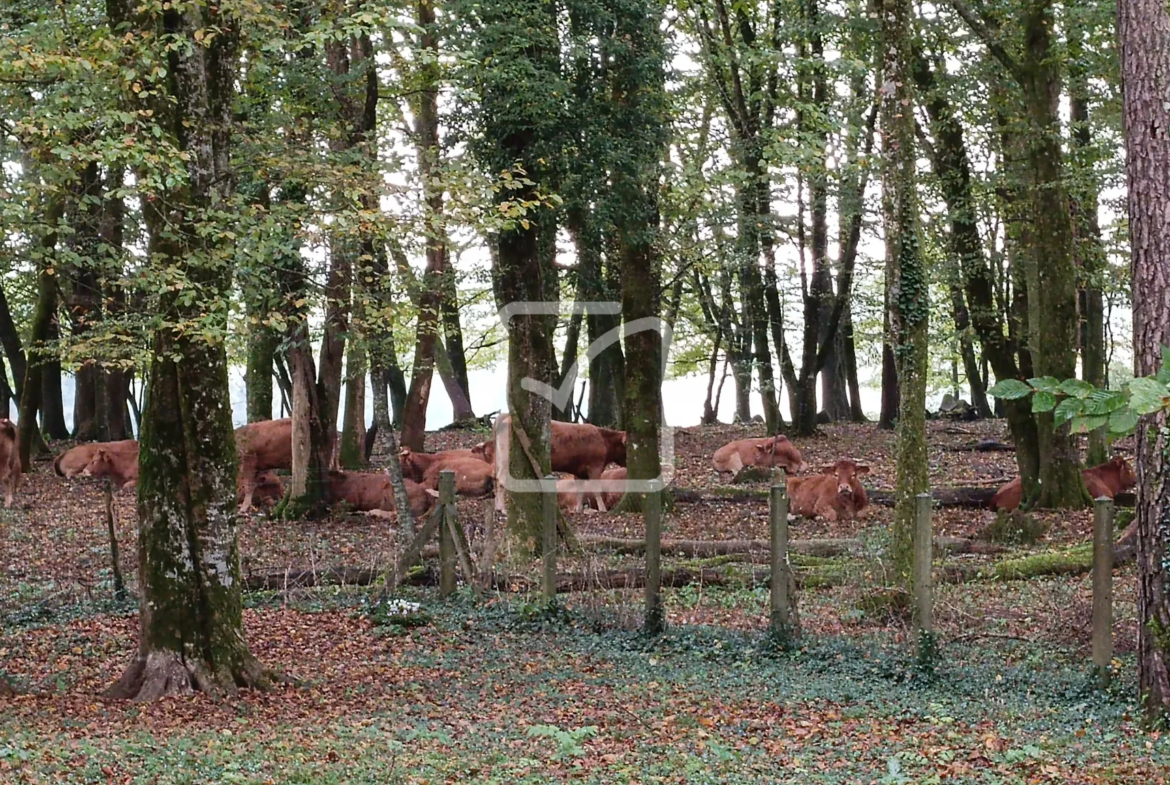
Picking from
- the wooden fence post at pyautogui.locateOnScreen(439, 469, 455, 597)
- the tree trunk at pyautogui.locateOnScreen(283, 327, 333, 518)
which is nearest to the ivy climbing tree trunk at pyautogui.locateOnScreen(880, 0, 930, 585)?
the wooden fence post at pyautogui.locateOnScreen(439, 469, 455, 597)

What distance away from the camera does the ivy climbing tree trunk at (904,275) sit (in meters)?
11.6

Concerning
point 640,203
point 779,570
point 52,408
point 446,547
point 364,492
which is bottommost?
point 779,570

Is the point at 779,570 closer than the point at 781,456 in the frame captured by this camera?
Yes

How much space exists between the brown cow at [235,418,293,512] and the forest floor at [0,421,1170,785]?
16.9 ft

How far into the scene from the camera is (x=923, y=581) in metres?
9.40

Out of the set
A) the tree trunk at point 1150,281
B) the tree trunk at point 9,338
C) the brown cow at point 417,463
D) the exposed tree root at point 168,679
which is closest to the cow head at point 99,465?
the tree trunk at point 9,338

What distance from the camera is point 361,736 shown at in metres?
8.09

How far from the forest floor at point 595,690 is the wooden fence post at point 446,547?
178mm

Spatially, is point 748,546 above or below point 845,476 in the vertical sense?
below

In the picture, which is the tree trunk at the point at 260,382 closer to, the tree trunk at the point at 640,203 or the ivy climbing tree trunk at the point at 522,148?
the tree trunk at the point at 640,203

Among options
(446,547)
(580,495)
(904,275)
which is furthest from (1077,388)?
(580,495)

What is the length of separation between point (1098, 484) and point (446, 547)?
11.3 metres

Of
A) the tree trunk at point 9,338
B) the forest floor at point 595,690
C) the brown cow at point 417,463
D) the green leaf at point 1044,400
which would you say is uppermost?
the tree trunk at point 9,338

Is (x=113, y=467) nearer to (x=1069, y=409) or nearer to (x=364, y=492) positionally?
(x=364, y=492)
